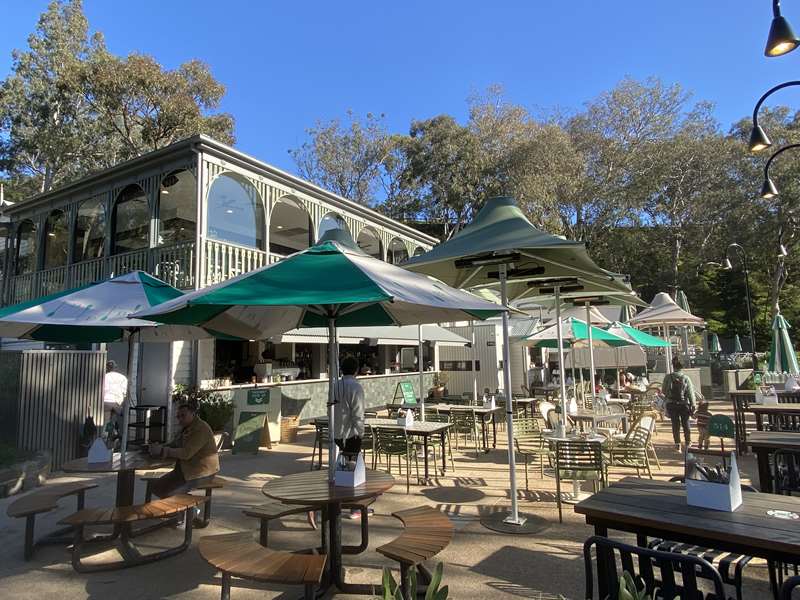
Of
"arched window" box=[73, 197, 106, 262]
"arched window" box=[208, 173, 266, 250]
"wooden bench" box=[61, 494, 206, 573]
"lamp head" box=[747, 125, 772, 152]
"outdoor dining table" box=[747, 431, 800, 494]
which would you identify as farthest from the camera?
"arched window" box=[73, 197, 106, 262]

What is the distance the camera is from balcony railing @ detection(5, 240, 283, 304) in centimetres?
1078

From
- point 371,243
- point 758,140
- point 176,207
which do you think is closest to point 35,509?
point 176,207

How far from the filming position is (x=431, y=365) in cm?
2008

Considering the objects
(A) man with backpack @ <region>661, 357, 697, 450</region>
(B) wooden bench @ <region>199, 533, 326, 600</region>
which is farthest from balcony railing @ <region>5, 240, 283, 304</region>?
(A) man with backpack @ <region>661, 357, 697, 450</region>

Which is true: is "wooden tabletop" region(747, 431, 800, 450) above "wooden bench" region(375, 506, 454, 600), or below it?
above

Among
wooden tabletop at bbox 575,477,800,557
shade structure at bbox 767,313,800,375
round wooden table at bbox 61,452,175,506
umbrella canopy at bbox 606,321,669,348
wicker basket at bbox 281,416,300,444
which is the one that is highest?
umbrella canopy at bbox 606,321,669,348

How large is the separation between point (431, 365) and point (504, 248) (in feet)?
51.0

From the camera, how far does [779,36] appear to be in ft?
18.9

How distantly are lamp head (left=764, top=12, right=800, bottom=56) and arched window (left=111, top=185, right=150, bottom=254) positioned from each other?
42.7ft

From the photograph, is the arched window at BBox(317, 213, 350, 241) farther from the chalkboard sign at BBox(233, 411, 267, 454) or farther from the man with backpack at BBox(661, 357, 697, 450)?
the man with backpack at BBox(661, 357, 697, 450)

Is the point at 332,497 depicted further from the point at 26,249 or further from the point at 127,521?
the point at 26,249

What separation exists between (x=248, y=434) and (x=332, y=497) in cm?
633

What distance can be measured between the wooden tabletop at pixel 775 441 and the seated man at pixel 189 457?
17.3 ft

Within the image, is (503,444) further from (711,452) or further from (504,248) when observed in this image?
(504,248)
